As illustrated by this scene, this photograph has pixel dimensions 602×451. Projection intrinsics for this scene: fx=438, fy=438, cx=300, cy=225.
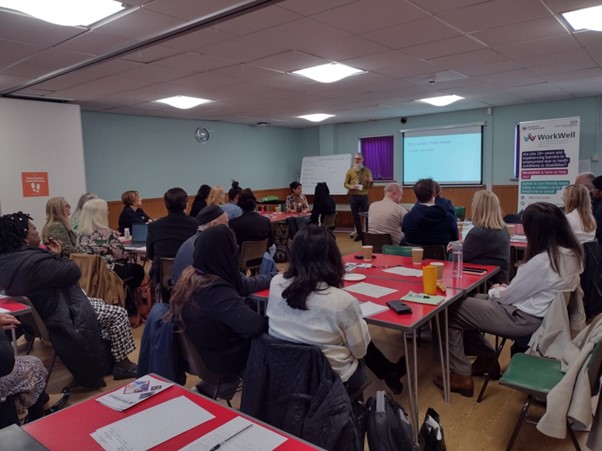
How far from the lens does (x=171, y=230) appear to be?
13.9 feet

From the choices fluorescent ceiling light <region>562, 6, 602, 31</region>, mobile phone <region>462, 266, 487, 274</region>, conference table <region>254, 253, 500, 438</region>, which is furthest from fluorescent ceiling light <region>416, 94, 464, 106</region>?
mobile phone <region>462, 266, 487, 274</region>

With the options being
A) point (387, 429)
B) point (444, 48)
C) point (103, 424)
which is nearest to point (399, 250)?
point (444, 48)

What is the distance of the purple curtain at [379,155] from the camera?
412 inches

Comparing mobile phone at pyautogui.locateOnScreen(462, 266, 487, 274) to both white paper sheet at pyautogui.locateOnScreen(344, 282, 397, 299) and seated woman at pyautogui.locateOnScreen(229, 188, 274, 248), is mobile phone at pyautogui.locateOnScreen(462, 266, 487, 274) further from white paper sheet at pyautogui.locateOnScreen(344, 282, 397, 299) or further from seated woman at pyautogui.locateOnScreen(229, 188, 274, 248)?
seated woman at pyautogui.locateOnScreen(229, 188, 274, 248)

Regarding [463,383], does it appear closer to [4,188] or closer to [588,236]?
[588,236]

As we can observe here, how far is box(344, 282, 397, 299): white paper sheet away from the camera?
8.95ft

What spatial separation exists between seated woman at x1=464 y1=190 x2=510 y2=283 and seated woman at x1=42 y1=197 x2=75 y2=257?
12.4 feet

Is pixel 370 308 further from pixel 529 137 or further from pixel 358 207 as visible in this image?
pixel 358 207

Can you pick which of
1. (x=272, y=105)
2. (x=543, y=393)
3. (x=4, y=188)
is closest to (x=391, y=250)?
(x=543, y=393)

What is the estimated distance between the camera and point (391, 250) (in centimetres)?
403

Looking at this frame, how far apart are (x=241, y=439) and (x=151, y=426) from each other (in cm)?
28

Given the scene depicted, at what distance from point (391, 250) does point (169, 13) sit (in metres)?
2.65

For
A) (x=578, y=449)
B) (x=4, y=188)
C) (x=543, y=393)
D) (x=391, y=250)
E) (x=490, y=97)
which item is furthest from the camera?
(x=490, y=97)

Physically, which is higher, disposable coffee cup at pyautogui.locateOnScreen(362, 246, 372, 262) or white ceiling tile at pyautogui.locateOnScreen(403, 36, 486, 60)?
white ceiling tile at pyautogui.locateOnScreen(403, 36, 486, 60)
